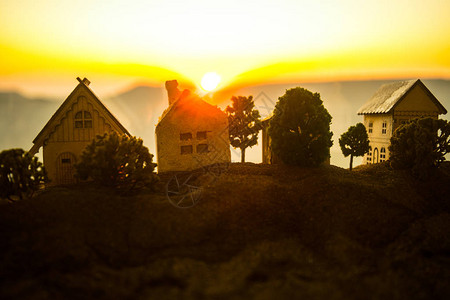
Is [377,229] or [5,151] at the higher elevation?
[5,151]

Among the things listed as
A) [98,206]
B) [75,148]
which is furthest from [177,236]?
[75,148]

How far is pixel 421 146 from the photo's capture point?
856 inches

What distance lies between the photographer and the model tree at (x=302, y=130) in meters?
23.3

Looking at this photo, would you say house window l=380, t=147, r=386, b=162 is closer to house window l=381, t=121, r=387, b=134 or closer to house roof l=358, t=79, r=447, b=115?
house window l=381, t=121, r=387, b=134

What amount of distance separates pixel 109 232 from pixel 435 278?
14551 millimetres

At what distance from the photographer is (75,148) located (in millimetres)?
22219

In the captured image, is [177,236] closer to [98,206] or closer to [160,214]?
[160,214]

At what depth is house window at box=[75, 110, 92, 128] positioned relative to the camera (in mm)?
22156

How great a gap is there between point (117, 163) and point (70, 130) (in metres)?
7.06

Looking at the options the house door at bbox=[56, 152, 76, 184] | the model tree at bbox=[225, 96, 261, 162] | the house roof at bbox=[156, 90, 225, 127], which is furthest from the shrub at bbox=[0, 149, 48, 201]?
the model tree at bbox=[225, 96, 261, 162]

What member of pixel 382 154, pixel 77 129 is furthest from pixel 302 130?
pixel 77 129

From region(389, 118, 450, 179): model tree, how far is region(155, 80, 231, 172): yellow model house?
14123 mm

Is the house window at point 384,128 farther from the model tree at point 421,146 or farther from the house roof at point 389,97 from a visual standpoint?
the model tree at point 421,146

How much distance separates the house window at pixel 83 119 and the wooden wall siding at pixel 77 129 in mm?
207
